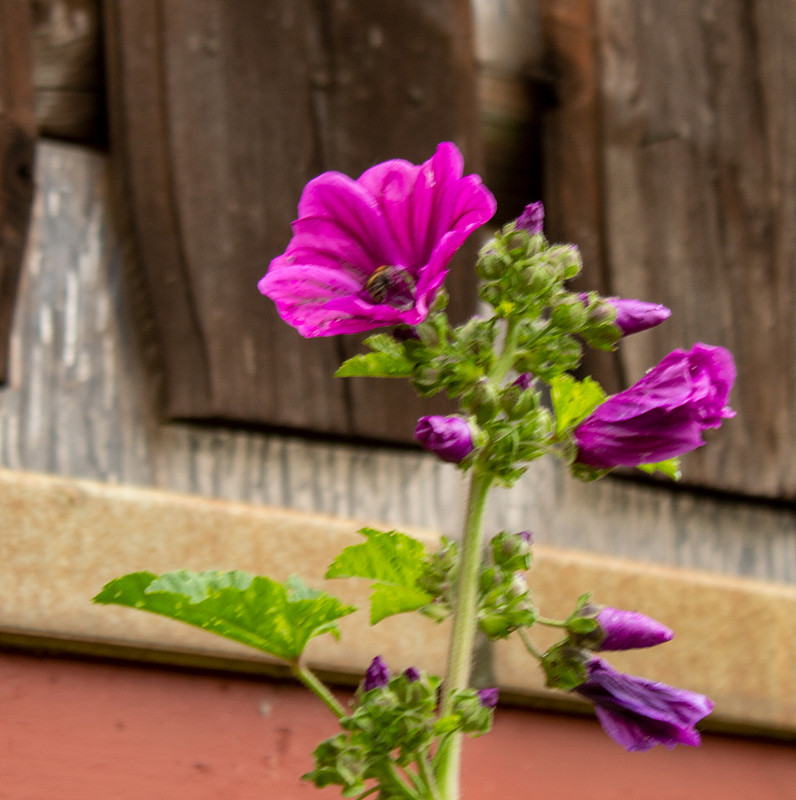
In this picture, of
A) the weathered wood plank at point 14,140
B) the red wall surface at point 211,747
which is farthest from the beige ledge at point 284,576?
the weathered wood plank at point 14,140

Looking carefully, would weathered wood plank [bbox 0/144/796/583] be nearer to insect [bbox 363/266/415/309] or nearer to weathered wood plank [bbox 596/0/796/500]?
weathered wood plank [bbox 596/0/796/500]

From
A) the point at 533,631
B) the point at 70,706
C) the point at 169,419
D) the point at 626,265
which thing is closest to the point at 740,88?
the point at 626,265

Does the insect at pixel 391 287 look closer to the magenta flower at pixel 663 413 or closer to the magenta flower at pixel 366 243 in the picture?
the magenta flower at pixel 366 243

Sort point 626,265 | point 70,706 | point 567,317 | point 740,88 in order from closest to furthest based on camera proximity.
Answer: point 567,317, point 70,706, point 626,265, point 740,88

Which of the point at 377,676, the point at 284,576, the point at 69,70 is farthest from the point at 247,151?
the point at 377,676

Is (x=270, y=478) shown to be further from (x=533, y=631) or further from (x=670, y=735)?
(x=670, y=735)

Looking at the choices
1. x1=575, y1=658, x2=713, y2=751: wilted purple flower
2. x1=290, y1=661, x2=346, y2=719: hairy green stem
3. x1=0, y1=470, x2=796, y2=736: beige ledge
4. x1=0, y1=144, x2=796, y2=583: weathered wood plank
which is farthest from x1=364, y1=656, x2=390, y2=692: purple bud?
x1=0, y1=144, x2=796, y2=583: weathered wood plank

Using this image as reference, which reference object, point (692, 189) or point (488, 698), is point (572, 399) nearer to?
point (488, 698)
